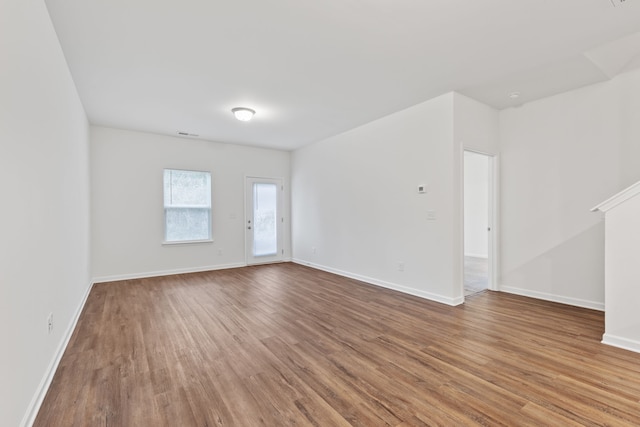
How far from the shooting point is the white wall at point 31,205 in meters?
1.50

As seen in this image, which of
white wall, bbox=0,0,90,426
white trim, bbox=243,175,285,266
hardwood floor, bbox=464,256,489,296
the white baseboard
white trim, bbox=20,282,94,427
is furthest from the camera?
white trim, bbox=243,175,285,266

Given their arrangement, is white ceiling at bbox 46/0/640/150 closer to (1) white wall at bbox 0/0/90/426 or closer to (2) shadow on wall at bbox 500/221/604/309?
(1) white wall at bbox 0/0/90/426

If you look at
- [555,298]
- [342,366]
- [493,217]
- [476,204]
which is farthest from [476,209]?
[342,366]

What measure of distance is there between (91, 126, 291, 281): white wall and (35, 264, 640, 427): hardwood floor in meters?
1.73

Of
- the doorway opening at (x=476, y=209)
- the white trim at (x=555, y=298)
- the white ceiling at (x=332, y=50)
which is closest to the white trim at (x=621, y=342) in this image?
the white trim at (x=555, y=298)

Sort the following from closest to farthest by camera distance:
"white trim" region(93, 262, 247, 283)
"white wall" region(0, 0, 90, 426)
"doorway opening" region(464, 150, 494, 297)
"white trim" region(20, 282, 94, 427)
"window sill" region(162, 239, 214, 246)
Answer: "white wall" region(0, 0, 90, 426)
"white trim" region(20, 282, 94, 427)
"white trim" region(93, 262, 247, 283)
"window sill" region(162, 239, 214, 246)
"doorway opening" region(464, 150, 494, 297)

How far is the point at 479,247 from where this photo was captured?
25.1 ft

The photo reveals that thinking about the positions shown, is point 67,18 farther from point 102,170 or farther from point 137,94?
point 102,170

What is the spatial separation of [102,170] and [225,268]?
2990 millimetres

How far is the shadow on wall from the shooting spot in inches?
140

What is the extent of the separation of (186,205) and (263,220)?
5.78 feet

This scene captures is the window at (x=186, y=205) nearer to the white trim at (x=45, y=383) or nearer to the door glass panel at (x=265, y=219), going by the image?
the door glass panel at (x=265, y=219)

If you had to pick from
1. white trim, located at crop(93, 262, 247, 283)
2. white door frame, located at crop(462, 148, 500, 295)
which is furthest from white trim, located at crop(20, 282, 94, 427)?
white door frame, located at crop(462, 148, 500, 295)

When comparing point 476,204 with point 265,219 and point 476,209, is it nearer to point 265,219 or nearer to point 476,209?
point 476,209
